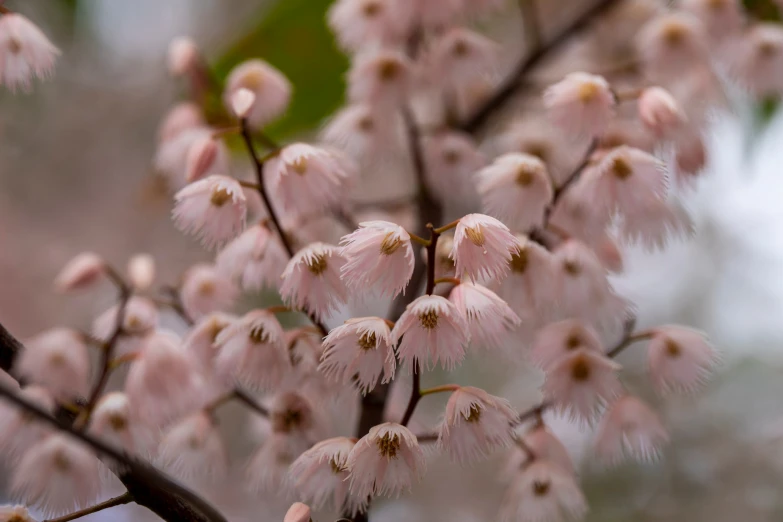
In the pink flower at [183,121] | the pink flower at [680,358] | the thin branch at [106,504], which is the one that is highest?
the pink flower at [183,121]

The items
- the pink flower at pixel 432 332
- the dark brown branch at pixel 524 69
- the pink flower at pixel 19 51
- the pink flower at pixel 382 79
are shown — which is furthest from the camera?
the dark brown branch at pixel 524 69

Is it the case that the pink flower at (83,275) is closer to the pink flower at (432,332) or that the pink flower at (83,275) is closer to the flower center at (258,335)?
the flower center at (258,335)

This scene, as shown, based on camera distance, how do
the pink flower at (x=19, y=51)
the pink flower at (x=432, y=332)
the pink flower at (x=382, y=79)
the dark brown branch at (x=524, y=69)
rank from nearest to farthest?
1. the pink flower at (x=432, y=332)
2. the pink flower at (x=19, y=51)
3. the pink flower at (x=382, y=79)
4. the dark brown branch at (x=524, y=69)

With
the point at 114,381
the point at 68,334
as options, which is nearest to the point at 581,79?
the point at 68,334

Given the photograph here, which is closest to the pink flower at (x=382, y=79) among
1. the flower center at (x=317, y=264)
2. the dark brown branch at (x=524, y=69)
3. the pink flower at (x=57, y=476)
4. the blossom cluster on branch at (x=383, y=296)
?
the blossom cluster on branch at (x=383, y=296)

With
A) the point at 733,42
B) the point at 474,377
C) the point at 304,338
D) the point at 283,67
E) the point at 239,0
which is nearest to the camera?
the point at 304,338

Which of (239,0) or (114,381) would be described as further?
(239,0)

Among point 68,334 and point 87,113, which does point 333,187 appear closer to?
point 68,334
